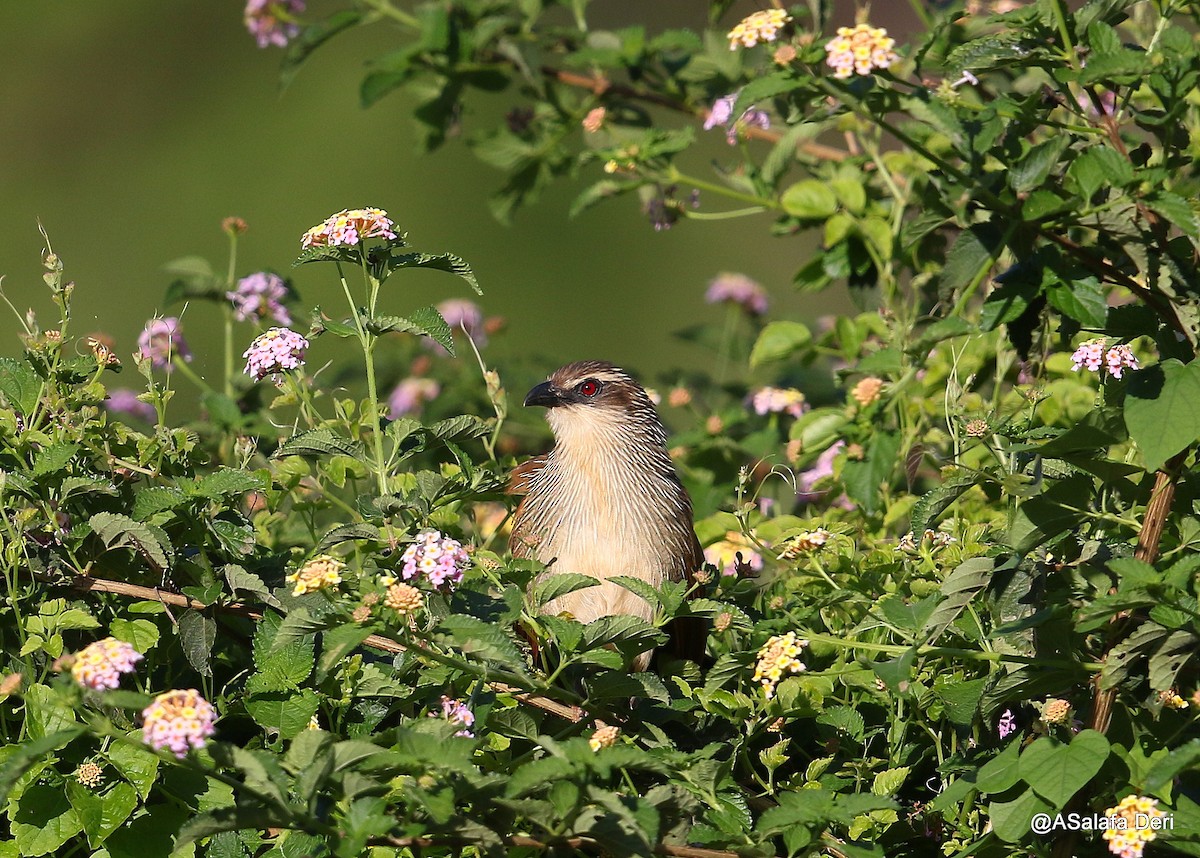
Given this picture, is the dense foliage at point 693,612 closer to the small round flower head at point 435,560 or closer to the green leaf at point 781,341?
the small round flower head at point 435,560

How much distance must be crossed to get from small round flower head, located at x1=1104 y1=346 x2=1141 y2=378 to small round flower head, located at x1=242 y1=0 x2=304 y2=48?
3547 millimetres

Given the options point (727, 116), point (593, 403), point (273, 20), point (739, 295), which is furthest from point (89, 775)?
point (739, 295)

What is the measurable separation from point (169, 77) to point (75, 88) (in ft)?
2.88

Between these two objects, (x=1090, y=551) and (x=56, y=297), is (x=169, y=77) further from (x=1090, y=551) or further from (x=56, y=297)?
(x=1090, y=551)

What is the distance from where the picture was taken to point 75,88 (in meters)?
13.4

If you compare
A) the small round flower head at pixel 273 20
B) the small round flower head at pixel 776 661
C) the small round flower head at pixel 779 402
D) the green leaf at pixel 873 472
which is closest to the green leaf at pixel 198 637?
the small round flower head at pixel 776 661

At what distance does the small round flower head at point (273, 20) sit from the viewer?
17.5 feet

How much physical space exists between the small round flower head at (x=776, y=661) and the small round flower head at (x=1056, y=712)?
48cm

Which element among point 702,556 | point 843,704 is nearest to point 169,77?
point 702,556

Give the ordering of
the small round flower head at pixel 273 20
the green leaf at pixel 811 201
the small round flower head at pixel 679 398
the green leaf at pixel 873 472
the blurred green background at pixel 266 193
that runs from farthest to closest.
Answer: the blurred green background at pixel 266 193 < the small round flower head at pixel 273 20 < the small round flower head at pixel 679 398 < the green leaf at pixel 811 201 < the green leaf at pixel 873 472

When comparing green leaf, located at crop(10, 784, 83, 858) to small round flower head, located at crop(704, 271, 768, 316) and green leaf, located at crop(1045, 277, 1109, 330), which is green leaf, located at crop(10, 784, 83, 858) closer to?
green leaf, located at crop(1045, 277, 1109, 330)

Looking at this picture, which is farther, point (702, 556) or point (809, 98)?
point (702, 556)

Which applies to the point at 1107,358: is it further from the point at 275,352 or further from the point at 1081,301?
the point at 275,352

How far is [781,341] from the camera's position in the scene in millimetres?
4797
